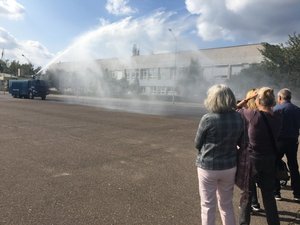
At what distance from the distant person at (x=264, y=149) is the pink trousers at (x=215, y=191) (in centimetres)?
54

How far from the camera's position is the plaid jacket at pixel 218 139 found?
4156 millimetres

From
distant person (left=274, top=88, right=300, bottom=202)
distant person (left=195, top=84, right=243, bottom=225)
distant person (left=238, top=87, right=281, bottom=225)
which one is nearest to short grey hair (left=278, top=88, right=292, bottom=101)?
distant person (left=274, top=88, right=300, bottom=202)

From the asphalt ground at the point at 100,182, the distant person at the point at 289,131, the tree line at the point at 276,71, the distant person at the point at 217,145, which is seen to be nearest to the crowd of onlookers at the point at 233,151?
the distant person at the point at 217,145

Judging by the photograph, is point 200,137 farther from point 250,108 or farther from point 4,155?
point 4,155

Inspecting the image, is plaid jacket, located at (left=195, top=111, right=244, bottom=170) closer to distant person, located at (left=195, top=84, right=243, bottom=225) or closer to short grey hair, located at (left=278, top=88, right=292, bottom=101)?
distant person, located at (left=195, top=84, right=243, bottom=225)

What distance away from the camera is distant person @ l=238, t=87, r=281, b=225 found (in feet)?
15.7

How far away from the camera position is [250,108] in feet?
16.7

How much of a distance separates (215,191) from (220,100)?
1061 millimetres

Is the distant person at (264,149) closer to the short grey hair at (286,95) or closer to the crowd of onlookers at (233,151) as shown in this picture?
the crowd of onlookers at (233,151)

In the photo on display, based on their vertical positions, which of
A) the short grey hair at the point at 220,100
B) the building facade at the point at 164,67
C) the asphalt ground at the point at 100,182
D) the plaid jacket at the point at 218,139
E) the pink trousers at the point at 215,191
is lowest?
→ the asphalt ground at the point at 100,182

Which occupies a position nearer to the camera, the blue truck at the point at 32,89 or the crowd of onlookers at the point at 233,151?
the crowd of onlookers at the point at 233,151

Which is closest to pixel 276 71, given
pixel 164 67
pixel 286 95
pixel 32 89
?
pixel 164 67

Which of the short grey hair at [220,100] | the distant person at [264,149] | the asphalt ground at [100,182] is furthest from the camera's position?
the asphalt ground at [100,182]

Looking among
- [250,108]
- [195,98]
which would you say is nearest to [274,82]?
[195,98]
